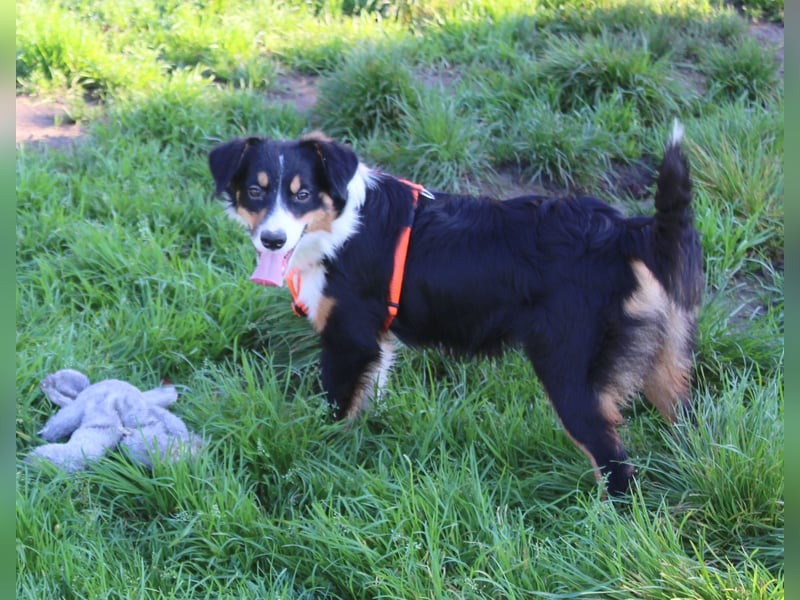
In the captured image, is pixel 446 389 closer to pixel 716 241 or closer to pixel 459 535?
pixel 459 535

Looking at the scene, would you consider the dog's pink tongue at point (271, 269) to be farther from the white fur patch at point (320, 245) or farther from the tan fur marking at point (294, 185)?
the tan fur marking at point (294, 185)

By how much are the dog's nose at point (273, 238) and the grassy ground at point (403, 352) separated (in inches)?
23.1

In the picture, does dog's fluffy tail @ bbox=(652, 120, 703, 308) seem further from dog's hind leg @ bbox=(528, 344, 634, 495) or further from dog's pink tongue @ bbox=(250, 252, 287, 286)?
dog's pink tongue @ bbox=(250, 252, 287, 286)

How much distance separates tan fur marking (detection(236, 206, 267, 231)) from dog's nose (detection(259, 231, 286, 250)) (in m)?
0.11

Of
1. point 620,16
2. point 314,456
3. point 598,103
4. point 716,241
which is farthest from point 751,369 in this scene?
point 620,16

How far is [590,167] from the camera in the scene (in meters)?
4.62

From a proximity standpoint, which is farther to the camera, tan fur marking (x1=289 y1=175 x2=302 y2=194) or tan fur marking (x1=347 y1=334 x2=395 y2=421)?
tan fur marking (x1=347 y1=334 x2=395 y2=421)

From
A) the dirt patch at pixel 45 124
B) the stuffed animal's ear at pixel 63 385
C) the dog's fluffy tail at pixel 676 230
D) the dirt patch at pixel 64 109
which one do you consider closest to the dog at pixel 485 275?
the dog's fluffy tail at pixel 676 230

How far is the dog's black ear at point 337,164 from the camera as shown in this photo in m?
3.12

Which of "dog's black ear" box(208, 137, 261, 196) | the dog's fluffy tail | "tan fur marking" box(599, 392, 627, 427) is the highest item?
the dog's fluffy tail

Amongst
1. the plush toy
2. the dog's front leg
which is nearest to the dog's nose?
the dog's front leg

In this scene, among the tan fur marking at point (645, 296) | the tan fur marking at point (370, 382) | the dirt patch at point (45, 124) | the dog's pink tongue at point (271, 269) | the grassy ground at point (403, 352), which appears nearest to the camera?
the grassy ground at point (403, 352)

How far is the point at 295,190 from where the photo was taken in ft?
10.2

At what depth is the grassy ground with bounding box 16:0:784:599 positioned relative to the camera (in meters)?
2.50
